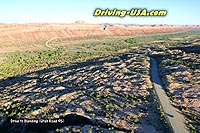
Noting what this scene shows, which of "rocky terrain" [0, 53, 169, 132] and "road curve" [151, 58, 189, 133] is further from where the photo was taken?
"rocky terrain" [0, 53, 169, 132]

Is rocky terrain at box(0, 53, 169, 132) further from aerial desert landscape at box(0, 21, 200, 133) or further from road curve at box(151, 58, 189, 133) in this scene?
road curve at box(151, 58, 189, 133)

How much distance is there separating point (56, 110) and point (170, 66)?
30717 mm

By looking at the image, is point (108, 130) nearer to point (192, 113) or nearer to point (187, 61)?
point (192, 113)

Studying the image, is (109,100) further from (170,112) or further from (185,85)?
(185,85)

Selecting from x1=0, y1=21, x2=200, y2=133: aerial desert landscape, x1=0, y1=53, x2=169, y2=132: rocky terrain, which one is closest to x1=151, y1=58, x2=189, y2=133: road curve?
x1=0, y1=21, x2=200, y2=133: aerial desert landscape

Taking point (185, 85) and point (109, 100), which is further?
point (185, 85)

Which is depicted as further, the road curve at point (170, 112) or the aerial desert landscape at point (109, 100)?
the aerial desert landscape at point (109, 100)

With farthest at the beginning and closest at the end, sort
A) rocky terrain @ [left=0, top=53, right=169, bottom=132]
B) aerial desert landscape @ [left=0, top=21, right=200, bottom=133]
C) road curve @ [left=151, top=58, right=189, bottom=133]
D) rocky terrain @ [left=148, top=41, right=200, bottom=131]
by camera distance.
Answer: rocky terrain @ [left=148, top=41, right=200, bottom=131]
rocky terrain @ [left=0, top=53, right=169, bottom=132]
aerial desert landscape @ [left=0, top=21, right=200, bottom=133]
road curve @ [left=151, top=58, right=189, bottom=133]

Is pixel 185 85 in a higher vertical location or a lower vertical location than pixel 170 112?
higher

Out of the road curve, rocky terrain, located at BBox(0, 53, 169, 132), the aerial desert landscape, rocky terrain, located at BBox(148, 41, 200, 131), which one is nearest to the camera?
the road curve

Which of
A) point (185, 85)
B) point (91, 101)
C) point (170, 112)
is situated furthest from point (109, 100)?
point (185, 85)

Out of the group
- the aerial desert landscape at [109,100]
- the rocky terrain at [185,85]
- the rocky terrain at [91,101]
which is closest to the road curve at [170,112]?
the aerial desert landscape at [109,100]

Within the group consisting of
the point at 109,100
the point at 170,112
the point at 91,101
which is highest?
the point at 109,100

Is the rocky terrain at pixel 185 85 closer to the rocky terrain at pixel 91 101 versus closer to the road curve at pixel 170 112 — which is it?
the road curve at pixel 170 112
